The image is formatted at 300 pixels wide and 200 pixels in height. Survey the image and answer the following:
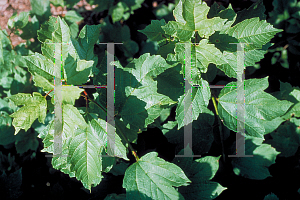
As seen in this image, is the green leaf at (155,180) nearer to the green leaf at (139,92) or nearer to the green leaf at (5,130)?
the green leaf at (139,92)

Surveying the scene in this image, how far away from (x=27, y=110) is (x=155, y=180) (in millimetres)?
786

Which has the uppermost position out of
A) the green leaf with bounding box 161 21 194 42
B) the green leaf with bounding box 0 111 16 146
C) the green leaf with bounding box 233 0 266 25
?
the green leaf with bounding box 233 0 266 25

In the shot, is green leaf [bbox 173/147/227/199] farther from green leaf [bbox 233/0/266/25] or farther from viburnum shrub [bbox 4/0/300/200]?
green leaf [bbox 233/0/266/25]

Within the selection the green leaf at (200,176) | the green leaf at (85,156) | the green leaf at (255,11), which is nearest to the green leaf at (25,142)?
Result: the green leaf at (85,156)

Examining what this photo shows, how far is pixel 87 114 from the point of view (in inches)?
53.8

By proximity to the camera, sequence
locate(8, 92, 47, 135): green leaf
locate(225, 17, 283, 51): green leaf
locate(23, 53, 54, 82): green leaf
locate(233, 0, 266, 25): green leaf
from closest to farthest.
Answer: locate(8, 92, 47, 135): green leaf → locate(23, 53, 54, 82): green leaf → locate(225, 17, 283, 51): green leaf → locate(233, 0, 266, 25): green leaf

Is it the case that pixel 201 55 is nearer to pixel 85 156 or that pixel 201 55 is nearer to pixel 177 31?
pixel 177 31

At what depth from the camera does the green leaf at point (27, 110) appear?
3.74 feet

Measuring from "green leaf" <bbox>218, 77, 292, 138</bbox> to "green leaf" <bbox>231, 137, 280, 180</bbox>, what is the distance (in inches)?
16.5

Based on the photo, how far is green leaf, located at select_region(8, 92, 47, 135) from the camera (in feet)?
3.74

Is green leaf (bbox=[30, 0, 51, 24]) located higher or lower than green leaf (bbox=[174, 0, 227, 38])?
higher

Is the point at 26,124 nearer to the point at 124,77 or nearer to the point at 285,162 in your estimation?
the point at 124,77

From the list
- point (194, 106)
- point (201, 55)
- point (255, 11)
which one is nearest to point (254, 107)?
point (194, 106)

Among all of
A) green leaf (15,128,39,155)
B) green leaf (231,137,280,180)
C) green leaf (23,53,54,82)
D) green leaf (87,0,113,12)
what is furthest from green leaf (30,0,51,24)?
green leaf (231,137,280,180)
